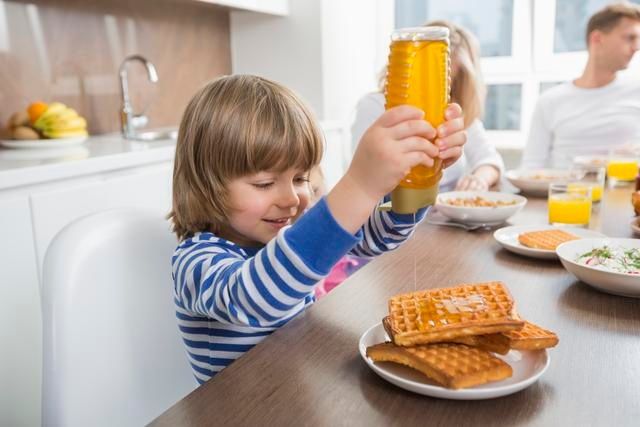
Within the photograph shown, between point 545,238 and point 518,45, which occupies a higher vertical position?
point 518,45

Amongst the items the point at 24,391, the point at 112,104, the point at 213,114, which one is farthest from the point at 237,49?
the point at 213,114

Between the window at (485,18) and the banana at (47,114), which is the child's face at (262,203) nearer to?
the banana at (47,114)

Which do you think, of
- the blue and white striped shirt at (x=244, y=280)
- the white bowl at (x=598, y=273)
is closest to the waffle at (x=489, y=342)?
the blue and white striped shirt at (x=244, y=280)

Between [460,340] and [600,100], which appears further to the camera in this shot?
[600,100]

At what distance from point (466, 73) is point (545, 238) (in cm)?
133

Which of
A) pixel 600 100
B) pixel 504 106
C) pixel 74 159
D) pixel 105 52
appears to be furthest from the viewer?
pixel 504 106

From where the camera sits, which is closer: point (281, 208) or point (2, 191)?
point (281, 208)

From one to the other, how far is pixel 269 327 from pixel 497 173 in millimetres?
1447

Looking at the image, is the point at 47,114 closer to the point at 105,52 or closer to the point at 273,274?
the point at 105,52

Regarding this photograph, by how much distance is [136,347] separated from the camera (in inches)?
37.6

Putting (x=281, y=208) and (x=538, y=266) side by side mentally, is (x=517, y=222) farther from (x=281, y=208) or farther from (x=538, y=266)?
(x=281, y=208)

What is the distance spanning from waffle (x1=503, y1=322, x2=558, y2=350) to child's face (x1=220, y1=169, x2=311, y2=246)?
45 cm

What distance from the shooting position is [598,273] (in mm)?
886

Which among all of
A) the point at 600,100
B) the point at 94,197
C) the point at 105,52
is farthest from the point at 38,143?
the point at 600,100
